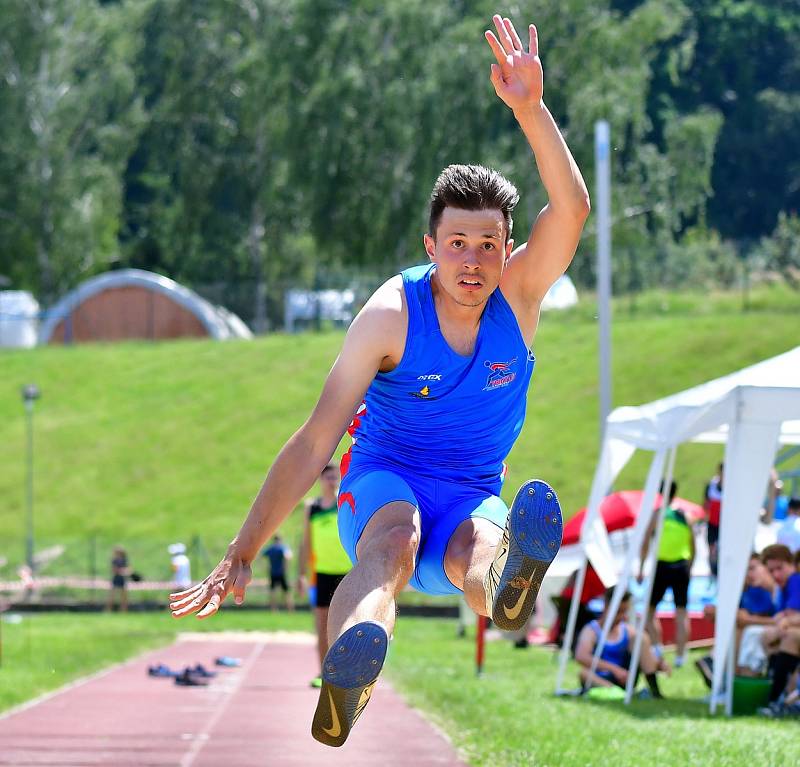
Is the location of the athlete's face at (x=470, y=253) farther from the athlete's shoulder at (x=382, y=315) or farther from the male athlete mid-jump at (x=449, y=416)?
the athlete's shoulder at (x=382, y=315)

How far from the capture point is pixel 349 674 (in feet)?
14.2

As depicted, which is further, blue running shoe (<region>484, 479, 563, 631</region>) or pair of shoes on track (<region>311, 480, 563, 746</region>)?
blue running shoe (<region>484, 479, 563, 631</region>)

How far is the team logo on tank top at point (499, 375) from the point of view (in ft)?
16.6

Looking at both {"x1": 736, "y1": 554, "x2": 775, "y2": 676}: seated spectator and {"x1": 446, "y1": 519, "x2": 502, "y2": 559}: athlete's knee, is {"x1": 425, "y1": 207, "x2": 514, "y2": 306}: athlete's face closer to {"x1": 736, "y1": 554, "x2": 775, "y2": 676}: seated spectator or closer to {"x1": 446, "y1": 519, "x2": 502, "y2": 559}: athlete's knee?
{"x1": 446, "y1": 519, "x2": 502, "y2": 559}: athlete's knee

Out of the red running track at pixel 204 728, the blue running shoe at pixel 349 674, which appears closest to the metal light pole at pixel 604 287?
the red running track at pixel 204 728

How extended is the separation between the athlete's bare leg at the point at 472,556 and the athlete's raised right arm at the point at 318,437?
0.52 metres

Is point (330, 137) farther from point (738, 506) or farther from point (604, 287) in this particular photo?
point (738, 506)

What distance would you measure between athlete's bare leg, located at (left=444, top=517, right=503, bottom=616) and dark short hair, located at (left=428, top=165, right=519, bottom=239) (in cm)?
99

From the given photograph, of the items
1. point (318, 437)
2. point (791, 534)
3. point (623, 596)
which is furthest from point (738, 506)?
point (318, 437)

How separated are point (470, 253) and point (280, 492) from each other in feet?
3.32

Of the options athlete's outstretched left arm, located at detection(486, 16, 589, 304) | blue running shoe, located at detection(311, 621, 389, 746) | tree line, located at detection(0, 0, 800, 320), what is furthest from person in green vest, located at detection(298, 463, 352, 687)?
tree line, located at detection(0, 0, 800, 320)

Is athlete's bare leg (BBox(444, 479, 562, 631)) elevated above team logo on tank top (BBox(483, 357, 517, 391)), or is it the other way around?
team logo on tank top (BBox(483, 357, 517, 391))

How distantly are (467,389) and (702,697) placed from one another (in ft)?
25.6

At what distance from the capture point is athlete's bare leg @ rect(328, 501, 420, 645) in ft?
15.1
